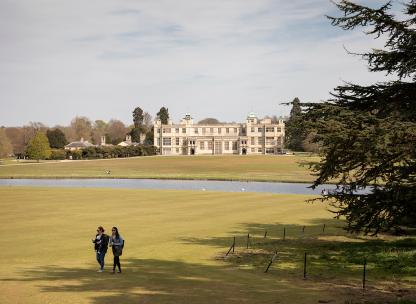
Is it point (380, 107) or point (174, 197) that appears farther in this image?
point (174, 197)

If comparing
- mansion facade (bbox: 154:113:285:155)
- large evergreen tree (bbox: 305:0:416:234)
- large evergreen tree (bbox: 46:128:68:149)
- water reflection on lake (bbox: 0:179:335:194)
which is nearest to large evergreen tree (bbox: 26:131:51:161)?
large evergreen tree (bbox: 46:128:68:149)

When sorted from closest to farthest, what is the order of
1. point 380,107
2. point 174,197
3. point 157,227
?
point 380,107
point 157,227
point 174,197

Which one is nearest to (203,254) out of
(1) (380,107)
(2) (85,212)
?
(1) (380,107)

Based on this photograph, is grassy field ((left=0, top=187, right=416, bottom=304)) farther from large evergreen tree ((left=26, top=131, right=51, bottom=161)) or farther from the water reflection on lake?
large evergreen tree ((left=26, top=131, right=51, bottom=161))

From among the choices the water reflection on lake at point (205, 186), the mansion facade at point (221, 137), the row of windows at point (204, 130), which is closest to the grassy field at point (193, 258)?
the water reflection on lake at point (205, 186)

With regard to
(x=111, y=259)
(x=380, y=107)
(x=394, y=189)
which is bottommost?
(x=111, y=259)

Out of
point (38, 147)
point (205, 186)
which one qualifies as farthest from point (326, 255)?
point (38, 147)

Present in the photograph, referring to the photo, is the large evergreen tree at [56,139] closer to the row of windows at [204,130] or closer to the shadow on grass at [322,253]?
the row of windows at [204,130]

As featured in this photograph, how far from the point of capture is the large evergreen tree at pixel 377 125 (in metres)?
14.1

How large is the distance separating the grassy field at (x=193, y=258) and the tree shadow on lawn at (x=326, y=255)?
0.05m

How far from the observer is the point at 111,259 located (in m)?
22.7

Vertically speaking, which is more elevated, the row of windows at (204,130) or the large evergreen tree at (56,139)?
the row of windows at (204,130)

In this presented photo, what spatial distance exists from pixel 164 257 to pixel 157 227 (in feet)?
28.7

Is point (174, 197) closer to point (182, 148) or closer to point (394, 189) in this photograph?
point (394, 189)
